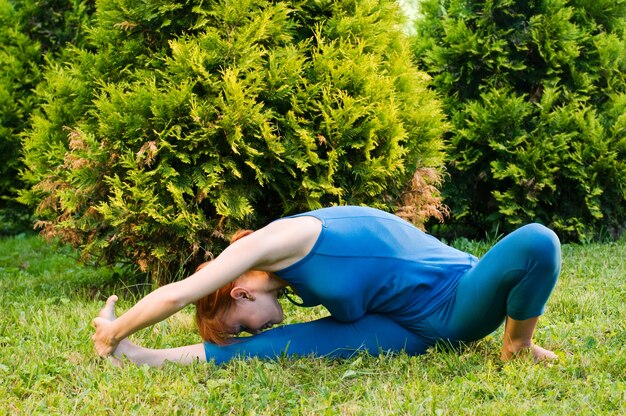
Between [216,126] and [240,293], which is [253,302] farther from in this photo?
[216,126]

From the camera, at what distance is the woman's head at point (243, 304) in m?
3.27

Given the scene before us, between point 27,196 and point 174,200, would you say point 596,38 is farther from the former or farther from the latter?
point 27,196

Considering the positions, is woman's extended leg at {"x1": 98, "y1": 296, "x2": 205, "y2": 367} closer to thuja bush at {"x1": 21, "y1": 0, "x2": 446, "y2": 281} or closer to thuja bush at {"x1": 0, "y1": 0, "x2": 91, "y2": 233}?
thuja bush at {"x1": 21, "y1": 0, "x2": 446, "y2": 281}

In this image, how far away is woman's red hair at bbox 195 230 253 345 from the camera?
3271 mm

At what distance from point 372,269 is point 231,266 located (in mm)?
592

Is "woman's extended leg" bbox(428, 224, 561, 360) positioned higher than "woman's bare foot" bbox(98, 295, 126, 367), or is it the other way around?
"woman's extended leg" bbox(428, 224, 561, 360)

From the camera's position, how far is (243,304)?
3289mm

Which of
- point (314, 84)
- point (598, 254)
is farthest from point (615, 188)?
point (314, 84)

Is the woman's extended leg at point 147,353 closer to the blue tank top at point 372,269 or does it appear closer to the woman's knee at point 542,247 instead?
the blue tank top at point 372,269

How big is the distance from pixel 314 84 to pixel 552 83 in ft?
9.24

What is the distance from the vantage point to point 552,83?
672 cm

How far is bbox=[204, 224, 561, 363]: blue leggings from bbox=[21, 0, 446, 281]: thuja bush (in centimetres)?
137

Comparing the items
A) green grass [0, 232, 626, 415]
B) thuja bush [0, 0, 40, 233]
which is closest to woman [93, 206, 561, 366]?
green grass [0, 232, 626, 415]

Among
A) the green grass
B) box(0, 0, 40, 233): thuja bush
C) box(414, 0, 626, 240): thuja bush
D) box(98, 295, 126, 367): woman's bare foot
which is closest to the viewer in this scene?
the green grass
